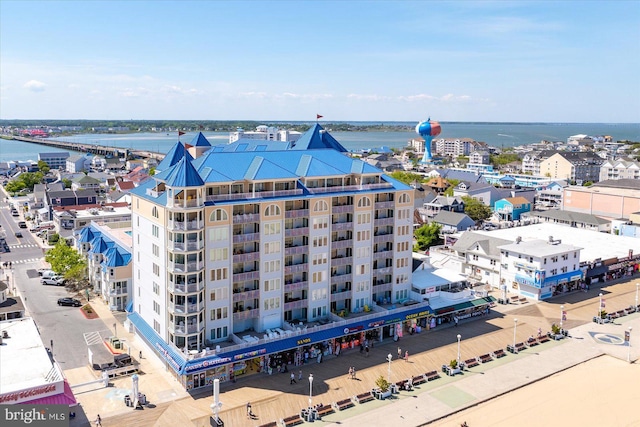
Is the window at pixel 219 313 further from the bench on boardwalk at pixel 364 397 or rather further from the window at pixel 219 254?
the bench on boardwalk at pixel 364 397

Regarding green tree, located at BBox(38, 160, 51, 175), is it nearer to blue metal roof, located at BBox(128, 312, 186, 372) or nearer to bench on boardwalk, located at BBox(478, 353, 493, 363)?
blue metal roof, located at BBox(128, 312, 186, 372)

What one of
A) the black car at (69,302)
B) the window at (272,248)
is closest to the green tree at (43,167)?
the black car at (69,302)

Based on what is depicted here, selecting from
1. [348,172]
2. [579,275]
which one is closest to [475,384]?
[348,172]

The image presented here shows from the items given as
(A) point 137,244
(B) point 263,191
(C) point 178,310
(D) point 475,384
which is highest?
(B) point 263,191

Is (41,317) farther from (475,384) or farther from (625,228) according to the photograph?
(625,228)

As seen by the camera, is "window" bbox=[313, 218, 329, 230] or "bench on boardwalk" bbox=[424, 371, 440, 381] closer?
"bench on boardwalk" bbox=[424, 371, 440, 381]

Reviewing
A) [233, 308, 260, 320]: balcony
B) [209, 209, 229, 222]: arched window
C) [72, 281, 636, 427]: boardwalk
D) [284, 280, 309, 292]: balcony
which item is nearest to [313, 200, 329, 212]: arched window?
[284, 280, 309, 292]: balcony
